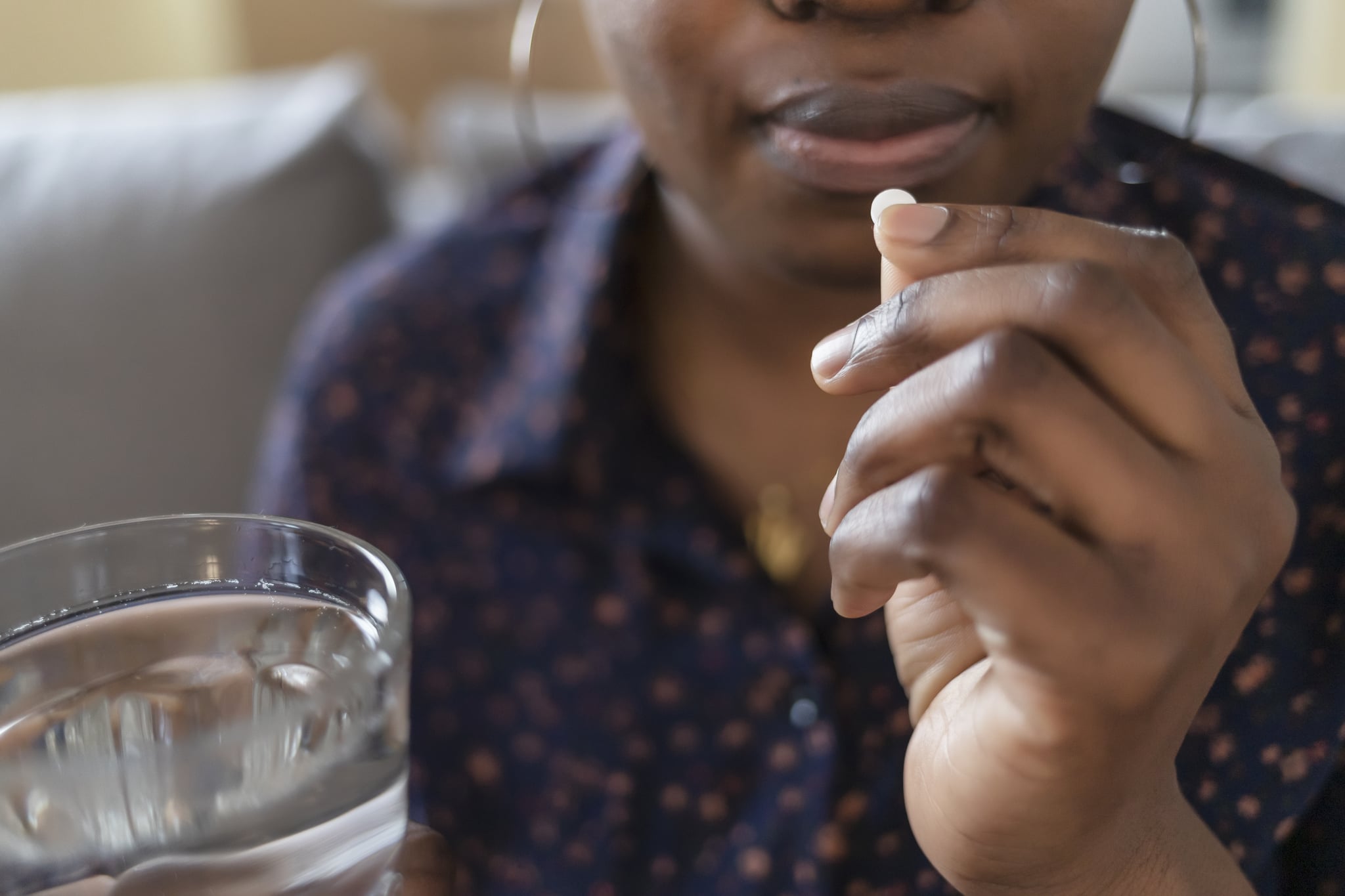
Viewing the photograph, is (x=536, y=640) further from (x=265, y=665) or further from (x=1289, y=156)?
(x=1289, y=156)

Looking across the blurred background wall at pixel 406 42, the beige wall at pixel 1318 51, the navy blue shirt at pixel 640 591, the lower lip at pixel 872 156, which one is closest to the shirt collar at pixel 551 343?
the navy blue shirt at pixel 640 591

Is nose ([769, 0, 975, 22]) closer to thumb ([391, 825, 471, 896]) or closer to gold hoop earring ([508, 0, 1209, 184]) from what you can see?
gold hoop earring ([508, 0, 1209, 184])

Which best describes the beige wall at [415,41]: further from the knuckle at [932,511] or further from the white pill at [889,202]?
the knuckle at [932,511]

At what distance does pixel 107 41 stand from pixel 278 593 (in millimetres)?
3244

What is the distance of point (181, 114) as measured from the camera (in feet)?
4.32

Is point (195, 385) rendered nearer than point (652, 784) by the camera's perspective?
No

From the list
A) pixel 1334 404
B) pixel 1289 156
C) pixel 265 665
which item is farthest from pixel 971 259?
pixel 1289 156

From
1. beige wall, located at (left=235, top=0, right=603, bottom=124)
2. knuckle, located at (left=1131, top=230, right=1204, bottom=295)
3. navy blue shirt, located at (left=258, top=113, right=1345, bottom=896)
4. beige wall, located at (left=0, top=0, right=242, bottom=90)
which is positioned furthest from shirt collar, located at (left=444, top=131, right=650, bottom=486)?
Answer: beige wall, located at (left=235, top=0, right=603, bottom=124)

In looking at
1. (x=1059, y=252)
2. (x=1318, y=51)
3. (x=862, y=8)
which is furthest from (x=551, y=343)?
(x=1318, y=51)

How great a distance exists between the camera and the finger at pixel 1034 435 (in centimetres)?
37

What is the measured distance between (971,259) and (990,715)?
168 millimetres

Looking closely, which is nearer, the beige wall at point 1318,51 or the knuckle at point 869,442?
the knuckle at point 869,442

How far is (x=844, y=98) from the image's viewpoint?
1.82 feet

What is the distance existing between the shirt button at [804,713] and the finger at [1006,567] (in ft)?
1.34
